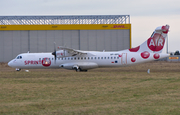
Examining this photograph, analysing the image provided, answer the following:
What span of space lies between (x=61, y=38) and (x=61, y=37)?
0.26 metres

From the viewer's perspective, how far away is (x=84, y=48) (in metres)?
57.9

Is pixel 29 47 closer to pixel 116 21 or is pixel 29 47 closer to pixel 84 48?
pixel 84 48

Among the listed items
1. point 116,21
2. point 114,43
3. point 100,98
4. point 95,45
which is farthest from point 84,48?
point 100,98

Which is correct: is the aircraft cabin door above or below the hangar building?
below

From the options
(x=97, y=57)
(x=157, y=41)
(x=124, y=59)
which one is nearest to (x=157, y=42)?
(x=157, y=41)

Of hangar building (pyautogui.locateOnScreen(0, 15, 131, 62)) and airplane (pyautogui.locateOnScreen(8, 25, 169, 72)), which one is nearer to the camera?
airplane (pyautogui.locateOnScreen(8, 25, 169, 72))

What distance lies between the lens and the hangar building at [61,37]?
57781 mm

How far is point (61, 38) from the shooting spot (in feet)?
191

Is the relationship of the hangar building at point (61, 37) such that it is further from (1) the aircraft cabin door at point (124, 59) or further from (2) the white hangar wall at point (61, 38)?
(1) the aircraft cabin door at point (124, 59)

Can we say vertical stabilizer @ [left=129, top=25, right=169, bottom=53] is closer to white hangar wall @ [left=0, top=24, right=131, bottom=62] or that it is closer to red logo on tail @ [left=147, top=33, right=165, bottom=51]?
red logo on tail @ [left=147, top=33, right=165, bottom=51]

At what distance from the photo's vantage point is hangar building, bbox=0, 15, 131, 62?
190 ft

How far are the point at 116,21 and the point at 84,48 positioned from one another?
1086 centimetres

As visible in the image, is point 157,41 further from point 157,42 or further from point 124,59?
point 124,59

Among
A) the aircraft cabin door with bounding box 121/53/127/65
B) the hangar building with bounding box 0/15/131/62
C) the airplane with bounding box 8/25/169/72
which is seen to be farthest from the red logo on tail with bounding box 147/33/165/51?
the hangar building with bounding box 0/15/131/62
